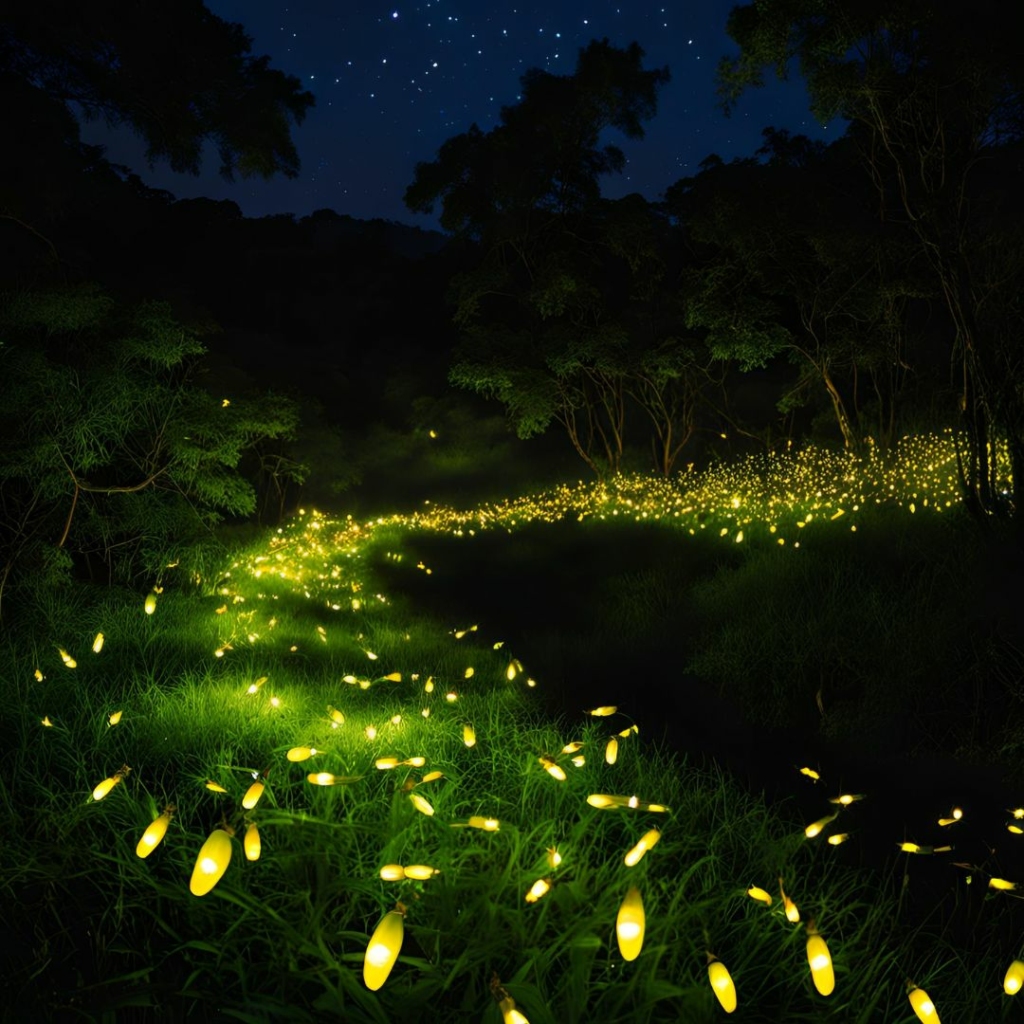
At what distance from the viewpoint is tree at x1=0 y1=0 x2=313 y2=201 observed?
5.11 meters

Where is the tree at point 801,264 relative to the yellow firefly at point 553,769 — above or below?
above

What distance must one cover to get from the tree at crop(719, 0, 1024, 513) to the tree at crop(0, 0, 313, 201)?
492 centimetres

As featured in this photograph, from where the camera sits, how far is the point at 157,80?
18.3 feet

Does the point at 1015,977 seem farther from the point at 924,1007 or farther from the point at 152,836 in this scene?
the point at 152,836

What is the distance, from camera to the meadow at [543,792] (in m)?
2.28

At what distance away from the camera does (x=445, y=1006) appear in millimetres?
2168

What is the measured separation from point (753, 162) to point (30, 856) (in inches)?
508

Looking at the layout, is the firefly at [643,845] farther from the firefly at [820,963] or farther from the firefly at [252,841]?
the firefly at [252,841]

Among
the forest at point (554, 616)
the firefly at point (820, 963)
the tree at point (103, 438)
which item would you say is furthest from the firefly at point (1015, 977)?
the tree at point (103, 438)

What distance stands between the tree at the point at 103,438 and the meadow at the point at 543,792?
0.57 meters

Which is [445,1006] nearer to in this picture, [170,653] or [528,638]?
[170,653]

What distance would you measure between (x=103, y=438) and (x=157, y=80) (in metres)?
3.16

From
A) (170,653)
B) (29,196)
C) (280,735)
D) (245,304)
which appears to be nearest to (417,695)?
(280,735)

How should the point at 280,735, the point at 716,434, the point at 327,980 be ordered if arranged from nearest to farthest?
the point at 327,980 → the point at 280,735 → the point at 716,434
